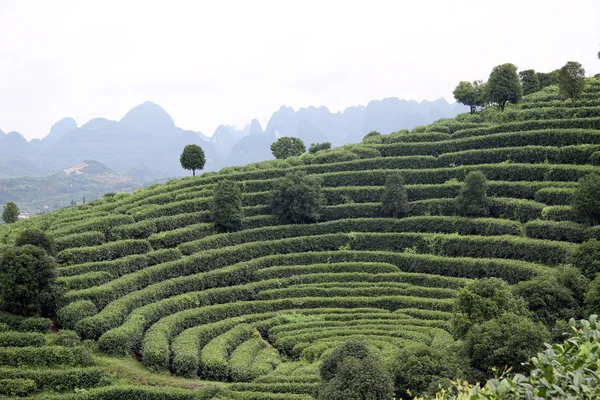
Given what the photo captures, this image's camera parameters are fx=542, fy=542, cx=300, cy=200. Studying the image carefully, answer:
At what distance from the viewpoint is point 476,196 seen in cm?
3769

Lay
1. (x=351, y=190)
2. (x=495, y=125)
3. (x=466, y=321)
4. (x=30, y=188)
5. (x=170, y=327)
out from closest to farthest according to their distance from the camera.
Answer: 1. (x=466, y=321)
2. (x=170, y=327)
3. (x=351, y=190)
4. (x=495, y=125)
5. (x=30, y=188)

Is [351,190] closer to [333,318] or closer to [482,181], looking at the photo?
[482,181]

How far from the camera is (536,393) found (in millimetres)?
6527

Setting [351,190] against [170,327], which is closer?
[170,327]

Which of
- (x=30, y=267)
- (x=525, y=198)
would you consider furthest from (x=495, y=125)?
(x=30, y=267)

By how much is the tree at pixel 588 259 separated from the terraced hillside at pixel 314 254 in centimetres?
276

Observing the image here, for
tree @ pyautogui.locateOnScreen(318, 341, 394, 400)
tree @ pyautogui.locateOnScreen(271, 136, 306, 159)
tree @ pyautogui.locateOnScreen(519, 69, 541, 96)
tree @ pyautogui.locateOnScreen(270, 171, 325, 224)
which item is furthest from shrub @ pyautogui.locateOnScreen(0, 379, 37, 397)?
tree @ pyautogui.locateOnScreen(519, 69, 541, 96)

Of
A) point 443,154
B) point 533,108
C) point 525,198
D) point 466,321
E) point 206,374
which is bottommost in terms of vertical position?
point 206,374

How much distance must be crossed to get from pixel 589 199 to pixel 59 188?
155m

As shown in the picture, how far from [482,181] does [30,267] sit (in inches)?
1125

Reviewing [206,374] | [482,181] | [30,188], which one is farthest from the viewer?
[30,188]

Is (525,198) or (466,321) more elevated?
(525,198)

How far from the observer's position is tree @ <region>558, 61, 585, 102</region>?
45.9 meters

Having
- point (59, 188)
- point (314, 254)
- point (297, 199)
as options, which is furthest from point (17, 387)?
point (59, 188)
